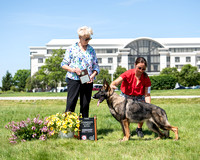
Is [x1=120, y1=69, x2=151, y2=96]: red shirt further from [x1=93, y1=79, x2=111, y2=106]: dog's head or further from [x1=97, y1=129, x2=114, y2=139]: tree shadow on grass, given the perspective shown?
[x1=97, y1=129, x2=114, y2=139]: tree shadow on grass

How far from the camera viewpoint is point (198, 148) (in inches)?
173

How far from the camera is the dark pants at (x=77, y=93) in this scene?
5.54m

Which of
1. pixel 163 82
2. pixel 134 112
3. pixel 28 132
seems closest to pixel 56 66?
pixel 163 82

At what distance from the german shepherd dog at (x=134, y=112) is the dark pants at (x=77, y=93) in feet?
1.56

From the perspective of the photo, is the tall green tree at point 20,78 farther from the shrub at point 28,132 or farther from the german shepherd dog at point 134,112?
the german shepherd dog at point 134,112

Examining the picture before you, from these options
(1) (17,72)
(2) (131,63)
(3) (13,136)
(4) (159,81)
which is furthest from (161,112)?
(1) (17,72)

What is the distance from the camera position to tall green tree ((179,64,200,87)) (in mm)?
57781

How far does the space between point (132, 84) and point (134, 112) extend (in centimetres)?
85

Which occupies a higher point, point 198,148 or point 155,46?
point 155,46

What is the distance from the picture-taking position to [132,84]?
5820 mm

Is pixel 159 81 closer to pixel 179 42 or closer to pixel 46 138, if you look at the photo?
pixel 46 138

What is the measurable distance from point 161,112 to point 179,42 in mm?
96079

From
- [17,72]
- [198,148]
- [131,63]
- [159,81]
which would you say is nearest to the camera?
[198,148]

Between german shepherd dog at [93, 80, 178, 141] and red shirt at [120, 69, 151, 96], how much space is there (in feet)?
1.80
